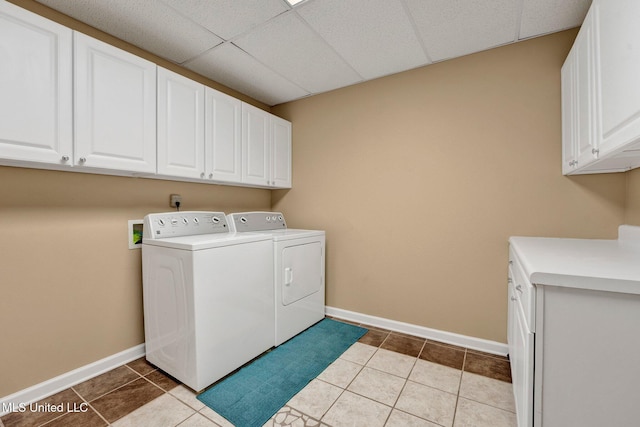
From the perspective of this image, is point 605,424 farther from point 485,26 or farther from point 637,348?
point 485,26

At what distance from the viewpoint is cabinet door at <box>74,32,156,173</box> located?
159 centimetres

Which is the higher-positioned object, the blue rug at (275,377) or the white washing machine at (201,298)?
the white washing machine at (201,298)

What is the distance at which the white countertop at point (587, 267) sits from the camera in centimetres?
85

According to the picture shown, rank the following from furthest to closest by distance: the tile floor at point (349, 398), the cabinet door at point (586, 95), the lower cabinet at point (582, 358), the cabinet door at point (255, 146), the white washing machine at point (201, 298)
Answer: the cabinet door at point (255, 146) → the white washing machine at point (201, 298) → the tile floor at point (349, 398) → the cabinet door at point (586, 95) → the lower cabinet at point (582, 358)

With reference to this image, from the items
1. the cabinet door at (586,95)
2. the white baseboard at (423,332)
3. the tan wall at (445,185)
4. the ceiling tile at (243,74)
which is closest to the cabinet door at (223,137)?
the ceiling tile at (243,74)

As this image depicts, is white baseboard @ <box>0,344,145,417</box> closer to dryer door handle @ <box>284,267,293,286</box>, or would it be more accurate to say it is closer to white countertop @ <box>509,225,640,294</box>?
dryer door handle @ <box>284,267,293,286</box>

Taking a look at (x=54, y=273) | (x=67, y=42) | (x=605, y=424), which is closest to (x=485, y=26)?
(x=605, y=424)

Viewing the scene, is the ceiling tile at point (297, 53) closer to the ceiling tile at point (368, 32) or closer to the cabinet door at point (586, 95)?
the ceiling tile at point (368, 32)

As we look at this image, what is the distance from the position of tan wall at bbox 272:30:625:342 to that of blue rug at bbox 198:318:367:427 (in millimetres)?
568

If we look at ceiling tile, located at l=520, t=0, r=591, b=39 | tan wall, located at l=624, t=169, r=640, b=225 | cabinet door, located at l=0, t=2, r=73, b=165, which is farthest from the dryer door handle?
ceiling tile, located at l=520, t=0, r=591, b=39

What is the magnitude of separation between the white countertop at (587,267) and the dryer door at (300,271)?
5.38ft

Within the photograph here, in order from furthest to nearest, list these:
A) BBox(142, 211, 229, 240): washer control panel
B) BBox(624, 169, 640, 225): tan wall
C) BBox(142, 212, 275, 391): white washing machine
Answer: BBox(142, 211, 229, 240): washer control panel
BBox(142, 212, 275, 391): white washing machine
BBox(624, 169, 640, 225): tan wall

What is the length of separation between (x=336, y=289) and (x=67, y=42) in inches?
107

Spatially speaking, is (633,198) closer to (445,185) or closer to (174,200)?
(445,185)
